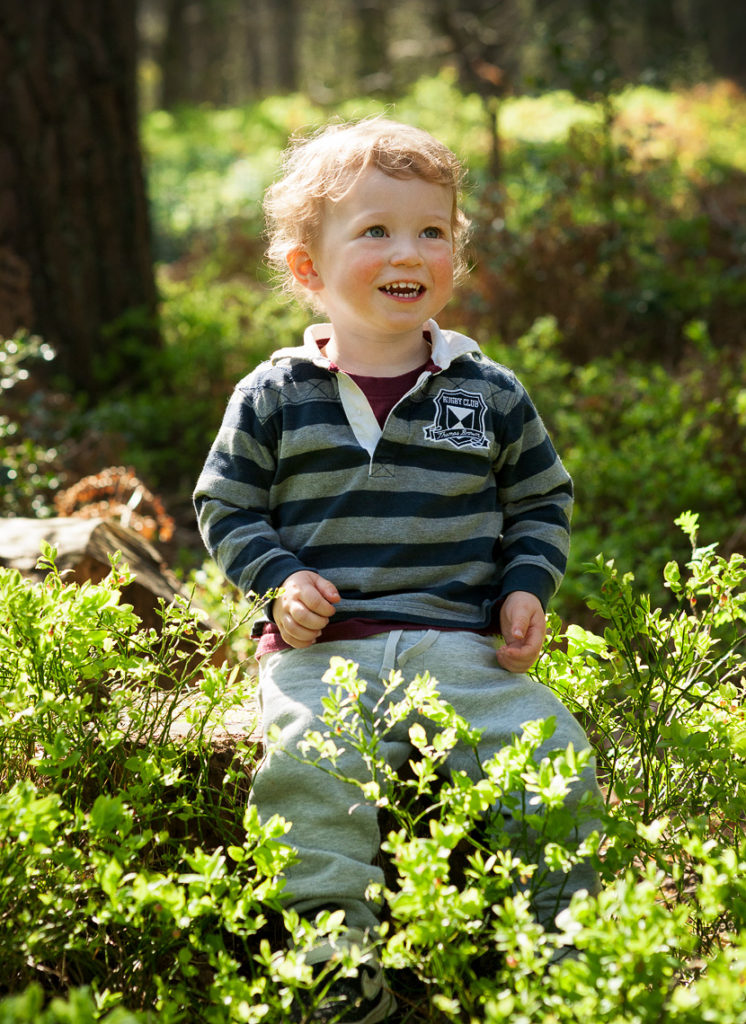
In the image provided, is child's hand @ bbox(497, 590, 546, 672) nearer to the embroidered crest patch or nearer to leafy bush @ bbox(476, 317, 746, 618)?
the embroidered crest patch

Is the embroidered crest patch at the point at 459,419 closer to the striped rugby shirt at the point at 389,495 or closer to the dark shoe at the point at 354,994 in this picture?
the striped rugby shirt at the point at 389,495

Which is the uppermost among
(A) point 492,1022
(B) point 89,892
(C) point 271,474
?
(C) point 271,474

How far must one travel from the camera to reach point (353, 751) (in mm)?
1903

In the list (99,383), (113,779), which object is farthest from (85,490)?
(113,779)

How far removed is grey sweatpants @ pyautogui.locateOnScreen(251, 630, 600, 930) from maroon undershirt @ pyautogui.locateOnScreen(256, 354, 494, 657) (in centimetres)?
3

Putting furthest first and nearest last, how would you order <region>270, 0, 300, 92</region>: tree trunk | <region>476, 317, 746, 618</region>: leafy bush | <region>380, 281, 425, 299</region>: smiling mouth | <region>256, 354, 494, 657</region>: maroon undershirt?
<region>270, 0, 300, 92</region>: tree trunk
<region>476, 317, 746, 618</region>: leafy bush
<region>380, 281, 425, 299</region>: smiling mouth
<region>256, 354, 494, 657</region>: maroon undershirt

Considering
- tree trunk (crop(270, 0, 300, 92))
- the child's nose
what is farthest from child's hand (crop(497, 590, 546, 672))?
tree trunk (crop(270, 0, 300, 92))

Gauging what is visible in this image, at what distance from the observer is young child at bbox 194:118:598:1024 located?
2.07 meters

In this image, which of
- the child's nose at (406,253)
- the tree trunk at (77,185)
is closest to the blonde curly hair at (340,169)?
the child's nose at (406,253)

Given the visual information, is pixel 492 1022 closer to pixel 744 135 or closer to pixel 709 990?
pixel 709 990

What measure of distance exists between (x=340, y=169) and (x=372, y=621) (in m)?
0.98

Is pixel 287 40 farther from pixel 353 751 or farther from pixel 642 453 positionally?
pixel 353 751

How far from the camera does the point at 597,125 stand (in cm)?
684

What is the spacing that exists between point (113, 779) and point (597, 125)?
610 centimetres
